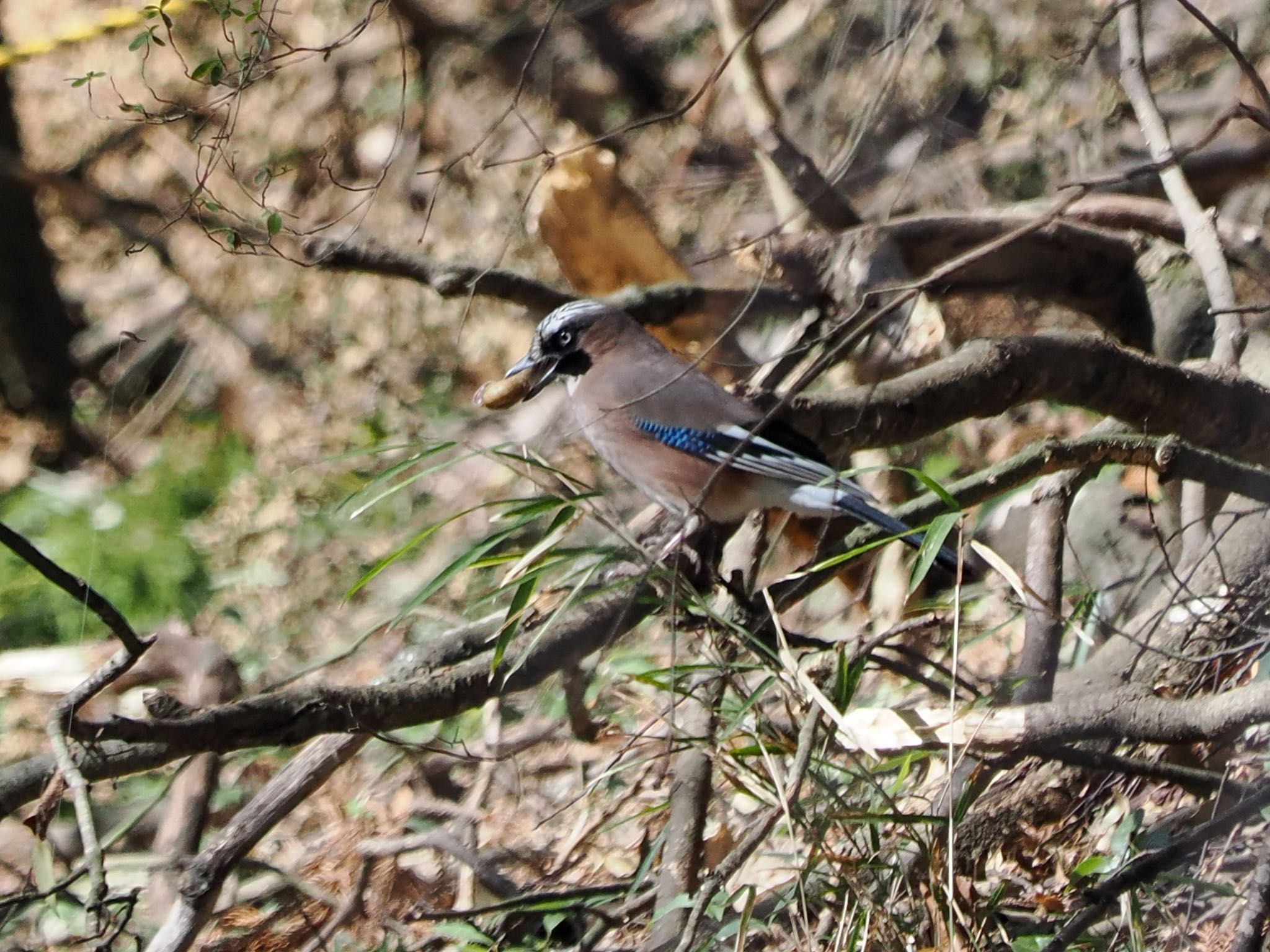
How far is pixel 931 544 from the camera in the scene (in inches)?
95.9

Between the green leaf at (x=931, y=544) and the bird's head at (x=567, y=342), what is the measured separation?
6.39 ft

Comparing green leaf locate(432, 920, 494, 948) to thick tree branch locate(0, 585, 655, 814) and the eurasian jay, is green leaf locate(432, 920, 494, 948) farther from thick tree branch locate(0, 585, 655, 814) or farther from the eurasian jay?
the eurasian jay

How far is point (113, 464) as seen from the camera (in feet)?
24.4

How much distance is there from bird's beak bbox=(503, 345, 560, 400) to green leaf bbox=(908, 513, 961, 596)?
2227 millimetres

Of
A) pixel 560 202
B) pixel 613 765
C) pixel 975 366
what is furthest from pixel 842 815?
pixel 560 202

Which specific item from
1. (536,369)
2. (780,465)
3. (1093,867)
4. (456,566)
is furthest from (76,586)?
(536,369)

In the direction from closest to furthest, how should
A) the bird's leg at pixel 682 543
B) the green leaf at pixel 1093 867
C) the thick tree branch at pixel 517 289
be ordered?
the green leaf at pixel 1093 867 < the bird's leg at pixel 682 543 < the thick tree branch at pixel 517 289

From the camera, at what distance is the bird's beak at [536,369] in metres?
4.52

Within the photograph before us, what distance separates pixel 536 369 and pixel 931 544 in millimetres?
2376

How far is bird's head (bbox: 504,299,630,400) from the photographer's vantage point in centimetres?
430

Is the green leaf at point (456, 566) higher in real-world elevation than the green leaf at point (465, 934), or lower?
higher

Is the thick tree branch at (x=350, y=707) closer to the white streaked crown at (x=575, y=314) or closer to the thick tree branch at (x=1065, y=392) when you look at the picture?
the thick tree branch at (x=1065, y=392)

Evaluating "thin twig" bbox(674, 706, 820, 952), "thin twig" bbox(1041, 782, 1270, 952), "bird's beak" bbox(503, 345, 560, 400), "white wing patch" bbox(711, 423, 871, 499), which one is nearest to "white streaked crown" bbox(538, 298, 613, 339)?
"bird's beak" bbox(503, 345, 560, 400)

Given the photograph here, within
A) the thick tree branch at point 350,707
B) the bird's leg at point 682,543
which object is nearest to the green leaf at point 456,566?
the thick tree branch at point 350,707
